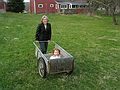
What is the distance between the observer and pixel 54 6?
209ft

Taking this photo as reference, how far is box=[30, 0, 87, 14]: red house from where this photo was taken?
2416 inches

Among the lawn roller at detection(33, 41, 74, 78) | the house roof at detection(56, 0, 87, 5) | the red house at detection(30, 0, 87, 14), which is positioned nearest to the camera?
the lawn roller at detection(33, 41, 74, 78)

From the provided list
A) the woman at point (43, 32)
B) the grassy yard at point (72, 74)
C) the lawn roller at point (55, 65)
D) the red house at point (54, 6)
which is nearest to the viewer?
the grassy yard at point (72, 74)

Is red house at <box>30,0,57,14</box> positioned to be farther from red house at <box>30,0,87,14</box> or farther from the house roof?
the house roof

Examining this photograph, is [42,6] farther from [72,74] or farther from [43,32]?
[72,74]

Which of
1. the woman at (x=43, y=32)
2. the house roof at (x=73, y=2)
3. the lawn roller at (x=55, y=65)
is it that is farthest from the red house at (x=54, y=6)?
the lawn roller at (x=55, y=65)

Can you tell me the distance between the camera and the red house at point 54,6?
61.4 metres

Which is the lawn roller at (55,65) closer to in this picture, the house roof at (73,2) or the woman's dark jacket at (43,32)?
the woman's dark jacket at (43,32)

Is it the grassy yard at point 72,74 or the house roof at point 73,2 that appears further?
the house roof at point 73,2

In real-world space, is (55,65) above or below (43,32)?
below

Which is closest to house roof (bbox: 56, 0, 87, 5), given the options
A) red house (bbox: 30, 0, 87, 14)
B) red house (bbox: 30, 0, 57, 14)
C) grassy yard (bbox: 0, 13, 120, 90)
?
red house (bbox: 30, 0, 87, 14)

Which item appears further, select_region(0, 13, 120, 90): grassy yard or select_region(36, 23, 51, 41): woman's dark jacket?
select_region(36, 23, 51, 41): woman's dark jacket

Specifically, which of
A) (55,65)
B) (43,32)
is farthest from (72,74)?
(43,32)

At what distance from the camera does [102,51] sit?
13945 millimetres
